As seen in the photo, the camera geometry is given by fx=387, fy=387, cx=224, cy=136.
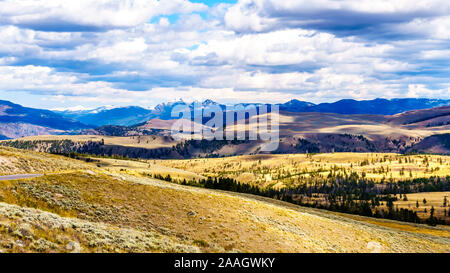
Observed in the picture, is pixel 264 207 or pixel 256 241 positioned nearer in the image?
pixel 256 241

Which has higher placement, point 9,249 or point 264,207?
point 9,249

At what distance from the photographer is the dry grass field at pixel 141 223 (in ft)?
107

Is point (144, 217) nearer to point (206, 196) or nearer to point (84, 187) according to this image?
point (84, 187)

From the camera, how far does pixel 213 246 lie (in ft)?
129

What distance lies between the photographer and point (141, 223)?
41719 millimetres

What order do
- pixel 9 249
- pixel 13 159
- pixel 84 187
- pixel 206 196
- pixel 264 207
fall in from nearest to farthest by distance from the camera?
pixel 9 249, pixel 84 187, pixel 206 196, pixel 264 207, pixel 13 159

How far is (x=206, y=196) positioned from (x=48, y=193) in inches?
882

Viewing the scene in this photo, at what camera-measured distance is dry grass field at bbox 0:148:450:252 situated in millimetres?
32594

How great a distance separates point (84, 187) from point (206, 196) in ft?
58.6

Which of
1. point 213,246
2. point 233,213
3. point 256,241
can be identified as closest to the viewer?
point 213,246
